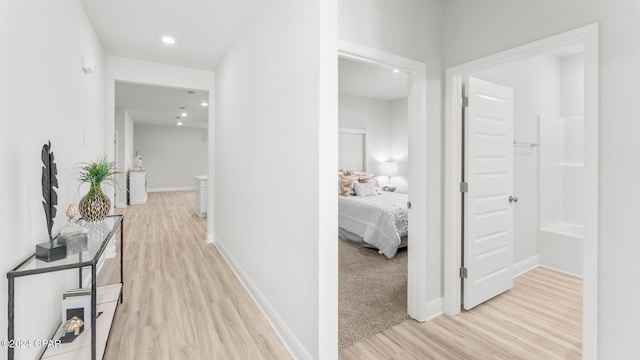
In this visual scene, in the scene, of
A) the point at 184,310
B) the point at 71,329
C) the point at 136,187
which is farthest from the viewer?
the point at 136,187

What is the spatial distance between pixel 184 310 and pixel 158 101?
5693 millimetres

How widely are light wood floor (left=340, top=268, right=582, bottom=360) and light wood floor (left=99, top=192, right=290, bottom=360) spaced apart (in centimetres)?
77

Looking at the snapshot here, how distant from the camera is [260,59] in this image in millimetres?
2547

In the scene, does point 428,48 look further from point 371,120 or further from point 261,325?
point 371,120

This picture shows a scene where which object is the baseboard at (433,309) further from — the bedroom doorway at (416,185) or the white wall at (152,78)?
the white wall at (152,78)

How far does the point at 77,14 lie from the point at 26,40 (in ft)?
4.12

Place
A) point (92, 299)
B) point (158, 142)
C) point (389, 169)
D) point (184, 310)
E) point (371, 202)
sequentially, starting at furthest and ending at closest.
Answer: point (158, 142) → point (389, 169) → point (371, 202) → point (184, 310) → point (92, 299)

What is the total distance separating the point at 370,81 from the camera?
5.28m

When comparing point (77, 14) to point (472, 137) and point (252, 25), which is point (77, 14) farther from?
point (472, 137)

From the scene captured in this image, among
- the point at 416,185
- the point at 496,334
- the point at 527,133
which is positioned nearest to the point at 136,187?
the point at 416,185

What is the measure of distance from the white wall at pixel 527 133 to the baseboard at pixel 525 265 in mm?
49

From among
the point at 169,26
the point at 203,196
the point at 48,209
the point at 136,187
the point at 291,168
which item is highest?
the point at 169,26

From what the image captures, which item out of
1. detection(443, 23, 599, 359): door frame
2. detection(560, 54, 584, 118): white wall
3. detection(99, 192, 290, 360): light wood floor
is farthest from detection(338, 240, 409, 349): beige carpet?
detection(560, 54, 584, 118): white wall

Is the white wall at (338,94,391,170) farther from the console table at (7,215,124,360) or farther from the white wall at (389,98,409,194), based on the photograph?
the console table at (7,215,124,360)
